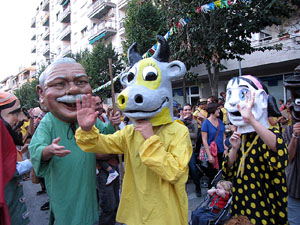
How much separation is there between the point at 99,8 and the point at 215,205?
72.1 ft

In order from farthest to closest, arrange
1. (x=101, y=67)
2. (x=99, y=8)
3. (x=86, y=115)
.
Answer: (x=99, y=8) < (x=101, y=67) < (x=86, y=115)

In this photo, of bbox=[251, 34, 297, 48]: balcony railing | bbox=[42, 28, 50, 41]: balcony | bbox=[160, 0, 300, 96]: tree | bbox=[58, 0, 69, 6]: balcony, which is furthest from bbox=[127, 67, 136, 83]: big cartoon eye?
bbox=[42, 28, 50, 41]: balcony

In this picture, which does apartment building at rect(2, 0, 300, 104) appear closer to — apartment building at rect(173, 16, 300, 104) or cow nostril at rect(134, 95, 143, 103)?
apartment building at rect(173, 16, 300, 104)

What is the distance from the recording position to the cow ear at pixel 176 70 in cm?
204

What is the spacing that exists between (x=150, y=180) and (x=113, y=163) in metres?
1.18

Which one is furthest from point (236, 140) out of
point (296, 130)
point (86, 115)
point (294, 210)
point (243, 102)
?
point (86, 115)

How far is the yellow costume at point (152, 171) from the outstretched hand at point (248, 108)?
484 mm

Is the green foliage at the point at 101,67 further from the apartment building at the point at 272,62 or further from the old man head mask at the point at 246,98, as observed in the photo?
the old man head mask at the point at 246,98

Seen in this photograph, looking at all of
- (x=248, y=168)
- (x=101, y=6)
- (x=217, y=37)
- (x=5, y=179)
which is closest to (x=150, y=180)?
(x=248, y=168)

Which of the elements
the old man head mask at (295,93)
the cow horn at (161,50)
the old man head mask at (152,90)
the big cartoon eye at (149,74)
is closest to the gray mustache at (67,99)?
the old man head mask at (152,90)

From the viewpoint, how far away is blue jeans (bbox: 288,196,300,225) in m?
2.33

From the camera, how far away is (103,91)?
14.7 meters

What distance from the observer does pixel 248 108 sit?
1865 mm

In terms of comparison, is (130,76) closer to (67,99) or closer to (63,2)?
(67,99)
